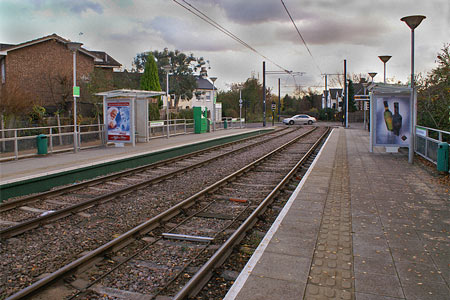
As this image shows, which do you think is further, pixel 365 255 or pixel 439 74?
pixel 439 74

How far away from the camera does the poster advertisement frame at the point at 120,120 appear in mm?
18703

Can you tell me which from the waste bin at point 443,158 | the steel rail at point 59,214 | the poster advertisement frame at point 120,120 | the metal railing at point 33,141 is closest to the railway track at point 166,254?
the steel rail at point 59,214

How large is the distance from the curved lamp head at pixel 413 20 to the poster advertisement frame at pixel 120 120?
39.3 feet

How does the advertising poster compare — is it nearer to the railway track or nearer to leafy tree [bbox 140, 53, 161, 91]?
the railway track

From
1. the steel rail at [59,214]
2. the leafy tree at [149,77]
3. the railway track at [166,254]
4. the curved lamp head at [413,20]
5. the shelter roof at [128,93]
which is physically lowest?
the railway track at [166,254]

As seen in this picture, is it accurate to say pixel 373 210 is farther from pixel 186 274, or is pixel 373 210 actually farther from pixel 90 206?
pixel 90 206

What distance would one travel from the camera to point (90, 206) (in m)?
8.40

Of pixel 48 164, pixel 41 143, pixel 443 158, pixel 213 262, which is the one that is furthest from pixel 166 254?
pixel 41 143

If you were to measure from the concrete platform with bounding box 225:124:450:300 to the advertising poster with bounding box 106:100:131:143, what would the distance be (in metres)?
11.0

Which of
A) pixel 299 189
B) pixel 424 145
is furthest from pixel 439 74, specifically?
pixel 299 189

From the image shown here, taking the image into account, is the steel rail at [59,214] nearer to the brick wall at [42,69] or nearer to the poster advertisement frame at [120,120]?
the poster advertisement frame at [120,120]

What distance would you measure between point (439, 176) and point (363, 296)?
891 centimetres

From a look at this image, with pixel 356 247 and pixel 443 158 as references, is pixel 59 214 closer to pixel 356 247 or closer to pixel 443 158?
pixel 356 247

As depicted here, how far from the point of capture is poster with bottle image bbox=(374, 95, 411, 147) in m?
16.8
